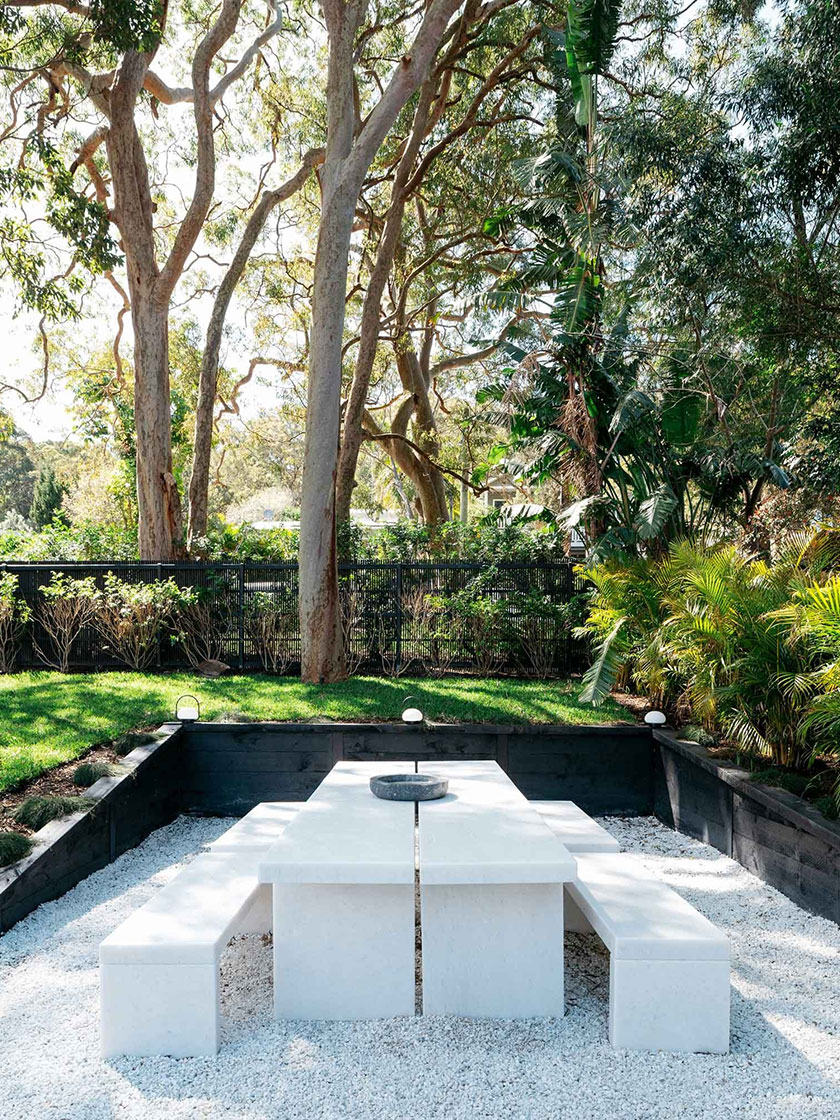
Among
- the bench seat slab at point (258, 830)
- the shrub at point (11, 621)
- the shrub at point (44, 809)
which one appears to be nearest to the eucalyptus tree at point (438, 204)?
the shrub at point (11, 621)

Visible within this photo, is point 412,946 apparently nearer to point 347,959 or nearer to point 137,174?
point 347,959

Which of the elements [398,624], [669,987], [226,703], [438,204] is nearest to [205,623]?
[398,624]

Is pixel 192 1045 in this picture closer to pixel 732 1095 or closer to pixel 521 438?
pixel 732 1095

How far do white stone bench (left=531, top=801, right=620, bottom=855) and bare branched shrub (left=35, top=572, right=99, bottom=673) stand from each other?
668 centimetres

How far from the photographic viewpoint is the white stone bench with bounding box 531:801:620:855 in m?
4.50

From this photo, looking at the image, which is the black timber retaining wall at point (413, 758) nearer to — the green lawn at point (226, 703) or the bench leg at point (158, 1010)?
the green lawn at point (226, 703)

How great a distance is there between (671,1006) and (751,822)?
99.3 inches

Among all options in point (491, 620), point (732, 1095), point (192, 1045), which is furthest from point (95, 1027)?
point (491, 620)

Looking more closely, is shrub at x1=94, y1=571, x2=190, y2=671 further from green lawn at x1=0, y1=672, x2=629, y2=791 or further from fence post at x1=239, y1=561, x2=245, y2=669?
fence post at x1=239, y1=561, x2=245, y2=669

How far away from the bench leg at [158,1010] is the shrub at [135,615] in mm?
7048

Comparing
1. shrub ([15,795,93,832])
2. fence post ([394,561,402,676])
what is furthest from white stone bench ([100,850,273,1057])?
fence post ([394,561,402,676])

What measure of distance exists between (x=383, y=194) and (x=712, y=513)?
11126mm

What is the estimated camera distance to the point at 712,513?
31.8 feet

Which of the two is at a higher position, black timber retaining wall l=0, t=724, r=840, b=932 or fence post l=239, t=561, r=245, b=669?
fence post l=239, t=561, r=245, b=669
